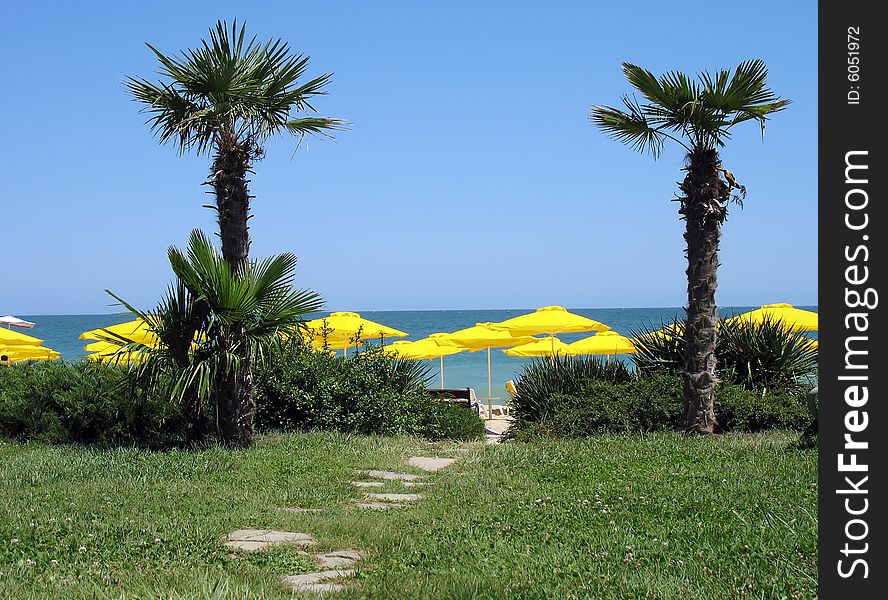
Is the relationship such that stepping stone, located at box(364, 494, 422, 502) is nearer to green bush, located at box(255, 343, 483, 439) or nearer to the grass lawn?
the grass lawn

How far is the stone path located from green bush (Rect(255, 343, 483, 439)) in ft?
9.16

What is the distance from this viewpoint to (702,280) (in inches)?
477

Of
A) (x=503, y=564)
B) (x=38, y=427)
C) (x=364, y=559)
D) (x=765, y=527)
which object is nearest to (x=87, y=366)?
(x=38, y=427)

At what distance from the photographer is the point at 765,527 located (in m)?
5.72

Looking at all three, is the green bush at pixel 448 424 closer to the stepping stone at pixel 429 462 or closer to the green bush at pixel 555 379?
the green bush at pixel 555 379

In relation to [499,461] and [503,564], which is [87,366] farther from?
[503,564]

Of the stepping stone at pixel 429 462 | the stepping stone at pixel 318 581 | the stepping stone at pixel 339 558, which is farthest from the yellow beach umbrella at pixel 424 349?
the stepping stone at pixel 318 581

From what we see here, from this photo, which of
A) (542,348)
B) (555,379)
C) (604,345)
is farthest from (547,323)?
(555,379)

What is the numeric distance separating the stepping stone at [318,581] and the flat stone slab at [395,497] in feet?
8.72

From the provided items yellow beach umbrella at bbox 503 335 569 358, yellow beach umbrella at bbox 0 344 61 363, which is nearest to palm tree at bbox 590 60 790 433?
yellow beach umbrella at bbox 503 335 569 358

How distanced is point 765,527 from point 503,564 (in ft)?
5.91

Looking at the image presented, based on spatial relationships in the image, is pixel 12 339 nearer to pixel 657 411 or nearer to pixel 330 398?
pixel 330 398

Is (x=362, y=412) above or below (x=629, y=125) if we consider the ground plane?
below

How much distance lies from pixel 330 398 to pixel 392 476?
11.1 feet
